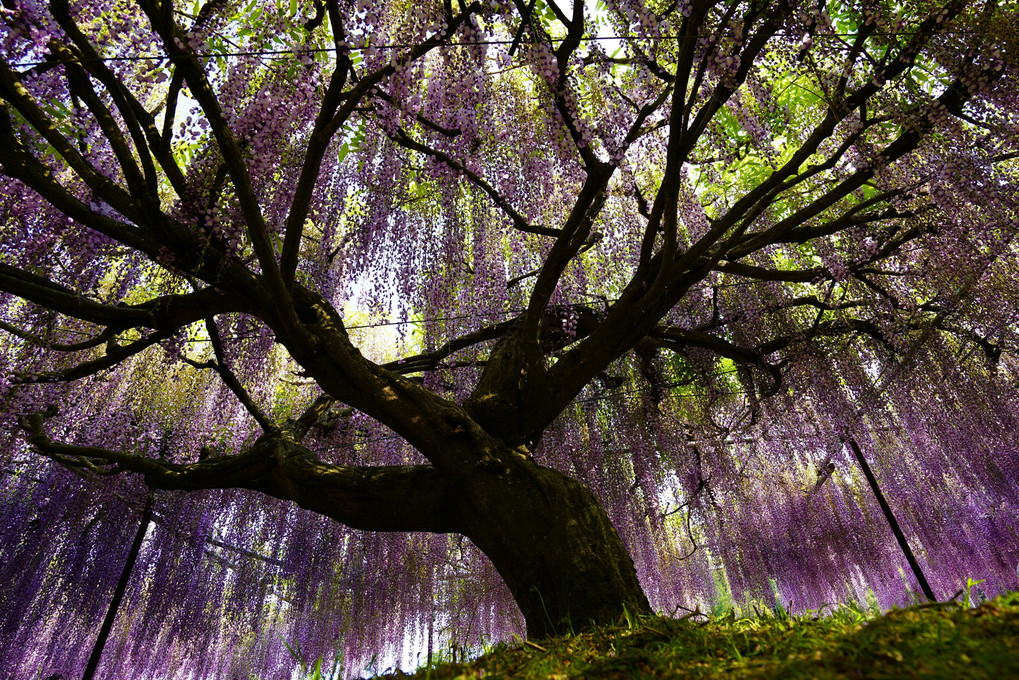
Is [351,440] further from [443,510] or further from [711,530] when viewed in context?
[711,530]

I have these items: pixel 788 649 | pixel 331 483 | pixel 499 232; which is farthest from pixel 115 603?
pixel 788 649

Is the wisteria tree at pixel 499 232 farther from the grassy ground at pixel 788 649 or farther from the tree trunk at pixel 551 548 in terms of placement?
the grassy ground at pixel 788 649

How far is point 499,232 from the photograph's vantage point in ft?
20.1

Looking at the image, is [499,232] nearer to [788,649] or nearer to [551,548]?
[551,548]

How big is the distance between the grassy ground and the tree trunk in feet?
1.76

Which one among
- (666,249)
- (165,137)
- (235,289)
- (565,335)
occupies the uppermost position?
(565,335)

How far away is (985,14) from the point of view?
329 centimetres

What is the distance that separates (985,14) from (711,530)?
282 inches

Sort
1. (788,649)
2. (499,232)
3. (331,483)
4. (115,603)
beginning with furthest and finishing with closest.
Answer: (115,603) → (499,232) → (331,483) → (788,649)

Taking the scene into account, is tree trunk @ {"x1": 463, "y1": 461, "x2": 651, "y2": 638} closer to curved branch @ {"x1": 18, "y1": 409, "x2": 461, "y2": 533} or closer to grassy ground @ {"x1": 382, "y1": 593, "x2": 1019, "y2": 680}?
curved branch @ {"x1": 18, "y1": 409, "x2": 461, "y2": 533}

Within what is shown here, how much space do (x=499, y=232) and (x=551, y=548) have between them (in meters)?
3.93

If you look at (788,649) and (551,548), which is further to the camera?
(551,548)

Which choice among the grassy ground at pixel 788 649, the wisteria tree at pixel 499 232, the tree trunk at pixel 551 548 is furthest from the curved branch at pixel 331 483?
the grassy ground at pixel 788 649

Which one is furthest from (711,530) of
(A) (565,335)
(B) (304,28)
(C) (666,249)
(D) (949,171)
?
(B) (304,28)
